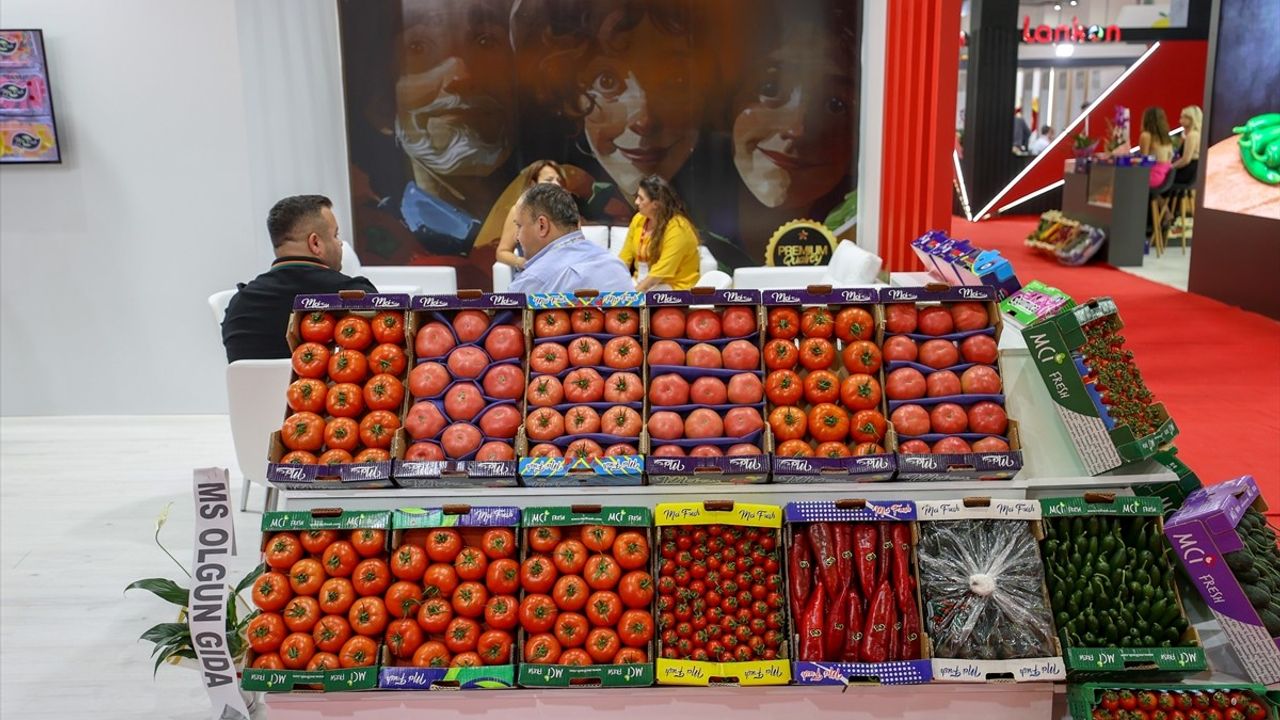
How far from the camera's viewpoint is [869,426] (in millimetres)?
2705

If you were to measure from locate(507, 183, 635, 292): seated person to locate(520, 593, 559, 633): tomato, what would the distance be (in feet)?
4.92

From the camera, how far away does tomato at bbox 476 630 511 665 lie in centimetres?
257

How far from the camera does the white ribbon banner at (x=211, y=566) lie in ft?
8.69

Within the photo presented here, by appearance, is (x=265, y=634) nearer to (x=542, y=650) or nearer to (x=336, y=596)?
(x=336, y=596)

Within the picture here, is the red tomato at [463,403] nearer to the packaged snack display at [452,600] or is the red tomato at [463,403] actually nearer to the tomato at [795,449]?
the packaged snack display at [452,600]

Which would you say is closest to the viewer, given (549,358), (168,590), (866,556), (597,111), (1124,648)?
(1124,648)

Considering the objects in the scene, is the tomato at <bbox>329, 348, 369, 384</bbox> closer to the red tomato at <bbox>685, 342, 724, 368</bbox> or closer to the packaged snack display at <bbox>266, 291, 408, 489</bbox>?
the packaged snack display at <bbox>266, 291, 408, 489</bbox>

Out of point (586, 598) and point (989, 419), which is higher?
point (989, 419)

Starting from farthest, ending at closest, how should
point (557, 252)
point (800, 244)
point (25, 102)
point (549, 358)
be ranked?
point (800, 244) → point (25, 102) → point (557, 252) → point (549, 358)

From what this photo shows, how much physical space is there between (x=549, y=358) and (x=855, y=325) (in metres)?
0.91

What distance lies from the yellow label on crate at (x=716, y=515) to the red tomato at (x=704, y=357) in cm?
42

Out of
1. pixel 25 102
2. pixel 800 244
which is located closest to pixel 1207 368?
pixel 800 244

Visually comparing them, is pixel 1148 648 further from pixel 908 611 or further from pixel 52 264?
pixel 52 264

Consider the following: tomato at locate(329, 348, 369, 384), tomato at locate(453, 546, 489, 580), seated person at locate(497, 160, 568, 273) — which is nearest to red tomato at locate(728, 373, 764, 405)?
tomato at locate(453, 546, 489, 580)
